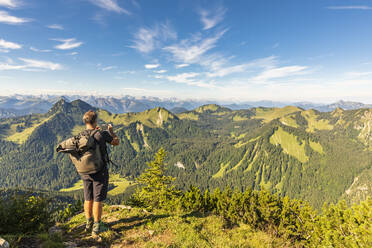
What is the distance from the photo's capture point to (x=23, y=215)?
7746mm

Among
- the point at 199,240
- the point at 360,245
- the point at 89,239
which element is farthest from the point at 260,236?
the point at 89,239

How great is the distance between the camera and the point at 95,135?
6852mm

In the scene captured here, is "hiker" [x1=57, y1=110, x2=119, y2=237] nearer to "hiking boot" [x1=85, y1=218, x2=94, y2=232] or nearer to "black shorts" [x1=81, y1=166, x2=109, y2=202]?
"black shorts" [x1=81, y1=166, x2=109, y2=202]

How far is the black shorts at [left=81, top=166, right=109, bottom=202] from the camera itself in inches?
275

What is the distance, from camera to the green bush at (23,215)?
7150 millimetres

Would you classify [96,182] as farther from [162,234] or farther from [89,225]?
[162,234]

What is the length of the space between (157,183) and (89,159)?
2312 cm

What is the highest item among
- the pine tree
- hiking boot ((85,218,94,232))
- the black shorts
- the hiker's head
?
the hiker's head

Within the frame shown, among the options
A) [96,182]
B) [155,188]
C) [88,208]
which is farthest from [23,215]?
[155,188]

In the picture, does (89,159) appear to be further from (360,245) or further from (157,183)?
(157,183)

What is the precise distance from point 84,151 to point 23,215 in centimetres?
501

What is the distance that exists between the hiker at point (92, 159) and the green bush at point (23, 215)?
2.88m

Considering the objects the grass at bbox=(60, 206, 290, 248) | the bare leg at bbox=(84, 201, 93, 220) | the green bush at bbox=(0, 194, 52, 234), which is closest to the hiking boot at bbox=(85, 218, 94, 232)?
the grass at bbox=(60, 206, 290, 248)

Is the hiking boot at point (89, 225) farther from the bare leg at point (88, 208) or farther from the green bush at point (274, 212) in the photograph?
the green bush at point (274, 212)
